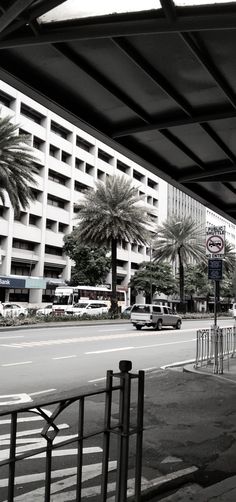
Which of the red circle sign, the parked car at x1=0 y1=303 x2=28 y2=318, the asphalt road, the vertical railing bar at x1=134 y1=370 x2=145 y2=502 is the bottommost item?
the asphalt road

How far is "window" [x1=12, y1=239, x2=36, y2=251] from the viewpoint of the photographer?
59219 millimetres

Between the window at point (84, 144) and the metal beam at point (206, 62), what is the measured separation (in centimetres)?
6425

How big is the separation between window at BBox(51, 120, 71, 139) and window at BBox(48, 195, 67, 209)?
8.93m

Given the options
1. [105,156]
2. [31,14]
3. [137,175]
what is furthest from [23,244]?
[31,14]

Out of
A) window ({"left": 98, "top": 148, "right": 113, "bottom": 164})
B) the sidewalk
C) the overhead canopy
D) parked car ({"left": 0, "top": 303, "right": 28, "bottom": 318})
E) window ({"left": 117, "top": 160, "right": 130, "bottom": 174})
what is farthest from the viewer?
window ({"left": 117, "top": 160, "right": 130, "bottom": 174})

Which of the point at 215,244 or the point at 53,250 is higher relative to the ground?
the point at 53,250

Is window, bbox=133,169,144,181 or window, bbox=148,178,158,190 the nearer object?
window, bbox=133,169,144,181

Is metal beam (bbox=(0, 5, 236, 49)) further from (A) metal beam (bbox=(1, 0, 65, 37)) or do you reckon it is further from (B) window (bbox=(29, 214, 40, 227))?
(B) window (bbox=(29, 214, 40, 227))

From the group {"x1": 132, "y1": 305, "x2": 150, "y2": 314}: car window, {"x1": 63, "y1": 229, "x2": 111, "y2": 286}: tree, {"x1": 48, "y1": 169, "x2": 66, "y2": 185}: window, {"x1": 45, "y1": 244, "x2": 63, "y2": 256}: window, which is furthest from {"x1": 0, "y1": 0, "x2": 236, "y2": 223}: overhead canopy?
{"x1": 48, "y1": 169, "x2": 66, "y2": 185}: window

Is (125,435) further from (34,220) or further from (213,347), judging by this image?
(34,220)

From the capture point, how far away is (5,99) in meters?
56.4

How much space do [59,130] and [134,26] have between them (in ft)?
207

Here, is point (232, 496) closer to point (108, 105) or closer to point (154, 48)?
point (154, 48)

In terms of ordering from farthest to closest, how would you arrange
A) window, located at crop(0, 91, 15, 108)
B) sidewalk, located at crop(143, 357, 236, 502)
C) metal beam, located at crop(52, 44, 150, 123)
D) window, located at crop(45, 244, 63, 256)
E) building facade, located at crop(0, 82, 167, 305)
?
1. window, located at crop(45, 244, 63, 256)
2. building facade, located at crop(0, 82, 167, 305)
3. window, located at crop(0, 91, 15, 108)
4. metal beam, located at crop(52, 44, 150, 123)
5. sidewalk, located at crop(143, 357, 236, 502)
